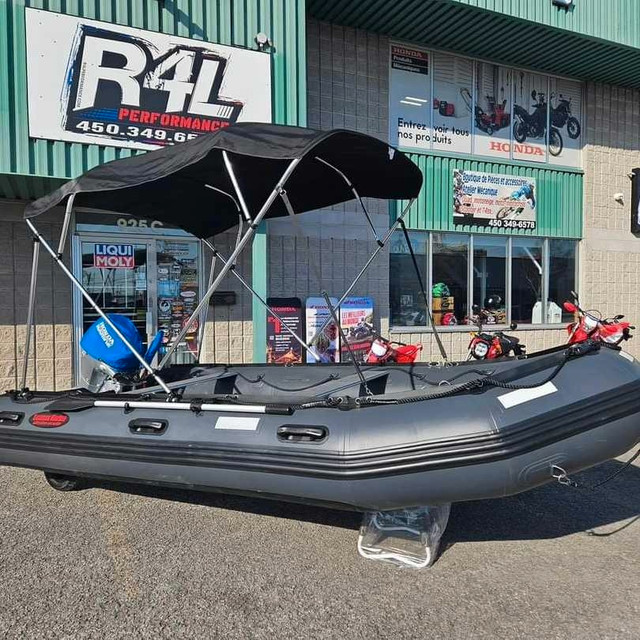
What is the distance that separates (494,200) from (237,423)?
26.1 ft

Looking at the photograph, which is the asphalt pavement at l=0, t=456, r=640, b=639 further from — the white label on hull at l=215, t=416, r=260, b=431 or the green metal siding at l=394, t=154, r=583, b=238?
the green metal siding at l=394, t=154, r=583, b=238

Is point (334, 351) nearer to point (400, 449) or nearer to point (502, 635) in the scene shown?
point (400, 449)

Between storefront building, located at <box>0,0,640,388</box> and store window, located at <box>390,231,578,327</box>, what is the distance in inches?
1.3

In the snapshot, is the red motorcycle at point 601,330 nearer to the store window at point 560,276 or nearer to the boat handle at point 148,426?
the boat handle at point 148,426

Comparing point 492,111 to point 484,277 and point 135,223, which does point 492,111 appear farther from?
point 135,223

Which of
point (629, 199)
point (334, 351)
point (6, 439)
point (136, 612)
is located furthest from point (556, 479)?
point (629, 199)

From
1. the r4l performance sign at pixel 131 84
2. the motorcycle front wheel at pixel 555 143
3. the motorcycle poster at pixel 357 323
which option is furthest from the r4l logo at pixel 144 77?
the motorcycle front wheel at pixel 555 143

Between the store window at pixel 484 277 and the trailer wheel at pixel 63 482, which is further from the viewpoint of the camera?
the store window at pixel 484 277

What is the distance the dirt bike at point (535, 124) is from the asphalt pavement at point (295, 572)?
25.7ft

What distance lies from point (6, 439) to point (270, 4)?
18.8ft

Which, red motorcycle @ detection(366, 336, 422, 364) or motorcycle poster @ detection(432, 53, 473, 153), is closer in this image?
red motorcycle @ detection(366, 336, 422, 364)

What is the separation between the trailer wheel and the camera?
4.25 meters

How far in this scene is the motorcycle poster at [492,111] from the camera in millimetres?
9953

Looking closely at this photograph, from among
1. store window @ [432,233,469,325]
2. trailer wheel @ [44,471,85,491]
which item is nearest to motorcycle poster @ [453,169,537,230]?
→ store window @ [432,233,469,325]
